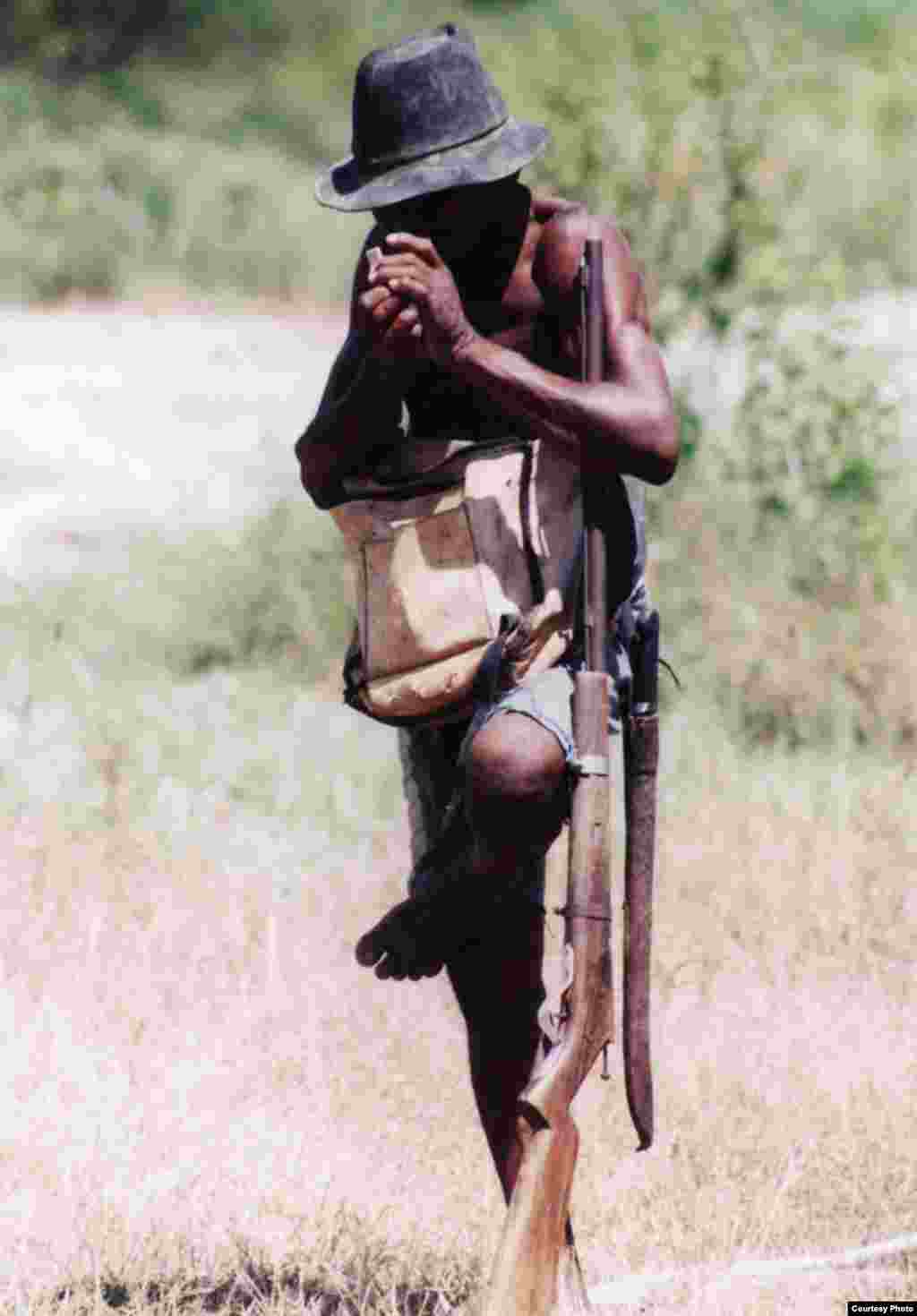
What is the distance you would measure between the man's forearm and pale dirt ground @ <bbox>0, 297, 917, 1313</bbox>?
4.98ft

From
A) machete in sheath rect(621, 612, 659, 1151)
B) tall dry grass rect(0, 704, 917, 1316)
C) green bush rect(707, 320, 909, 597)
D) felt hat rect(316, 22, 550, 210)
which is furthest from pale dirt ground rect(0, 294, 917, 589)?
felt hat rect(316, 22, 550, 210)

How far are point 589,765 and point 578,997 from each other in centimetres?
35

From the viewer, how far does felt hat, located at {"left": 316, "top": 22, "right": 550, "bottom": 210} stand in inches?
177

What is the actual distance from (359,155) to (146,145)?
18209 mm

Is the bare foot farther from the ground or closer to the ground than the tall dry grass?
farther from the ground

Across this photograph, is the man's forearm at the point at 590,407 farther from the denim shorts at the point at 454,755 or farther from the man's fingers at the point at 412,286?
the denim shorts at the point at 454,755

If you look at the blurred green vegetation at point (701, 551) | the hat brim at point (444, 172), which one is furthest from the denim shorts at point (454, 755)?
the blurred green vegetation at point (701, 551)

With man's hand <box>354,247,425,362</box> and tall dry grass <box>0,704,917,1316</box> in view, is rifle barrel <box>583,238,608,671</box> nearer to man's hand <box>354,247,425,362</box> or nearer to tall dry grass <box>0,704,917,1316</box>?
man's hand <box>354,247,425,362</box>

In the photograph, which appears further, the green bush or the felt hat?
the green bush

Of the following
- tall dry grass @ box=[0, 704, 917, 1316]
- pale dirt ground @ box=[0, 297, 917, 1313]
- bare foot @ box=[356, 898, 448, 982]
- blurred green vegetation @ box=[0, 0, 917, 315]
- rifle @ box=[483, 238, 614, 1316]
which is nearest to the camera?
rifle @ box=[483, 238, 614, 1316]

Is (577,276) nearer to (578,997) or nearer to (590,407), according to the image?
(590,407)

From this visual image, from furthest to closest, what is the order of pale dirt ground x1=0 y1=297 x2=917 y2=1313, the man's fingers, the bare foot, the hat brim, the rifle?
pale dirt ground x1=0 y1=297 x2=917 y2=1313 < the bare foot < the hat brim < the man's fingers < the rifle

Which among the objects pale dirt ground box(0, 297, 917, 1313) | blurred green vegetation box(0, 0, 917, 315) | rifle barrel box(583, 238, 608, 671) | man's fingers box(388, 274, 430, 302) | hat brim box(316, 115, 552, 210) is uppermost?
blurred green vegetation box(0, 0, 917, 315)

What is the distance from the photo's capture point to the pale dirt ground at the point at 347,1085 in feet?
18.3
